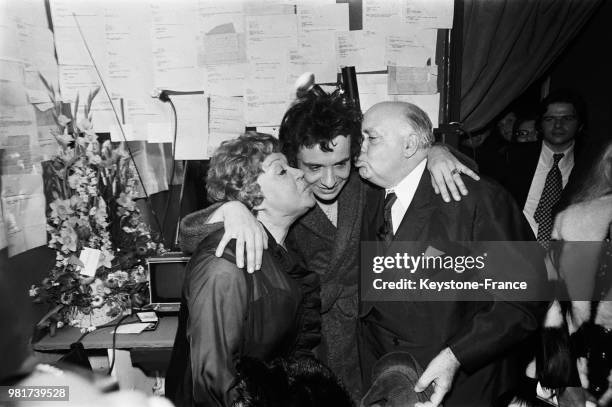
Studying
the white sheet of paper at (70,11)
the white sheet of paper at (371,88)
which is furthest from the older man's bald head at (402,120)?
the white sheet of paper at (70,11)

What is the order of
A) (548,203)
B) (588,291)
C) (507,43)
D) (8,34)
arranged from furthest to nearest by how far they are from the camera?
(548,203) → (507,43) → (8,34) → (588,291)

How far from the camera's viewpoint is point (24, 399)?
1494 millimetres

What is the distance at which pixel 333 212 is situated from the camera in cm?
169

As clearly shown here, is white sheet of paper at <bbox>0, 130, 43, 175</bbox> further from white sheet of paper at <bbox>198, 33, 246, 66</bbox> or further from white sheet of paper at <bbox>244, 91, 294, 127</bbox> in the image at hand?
white sheet of paper at <bbox>244, 91, 294, 127</bbox>

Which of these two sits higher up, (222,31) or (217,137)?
(222,31)

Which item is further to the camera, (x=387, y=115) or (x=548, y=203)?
(x=548, y=203)

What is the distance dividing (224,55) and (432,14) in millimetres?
995

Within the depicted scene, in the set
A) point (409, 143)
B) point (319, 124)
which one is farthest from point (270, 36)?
point (409, 143)

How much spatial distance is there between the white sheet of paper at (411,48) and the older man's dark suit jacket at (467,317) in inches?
36.5

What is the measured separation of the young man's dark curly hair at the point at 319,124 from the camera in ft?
4.91

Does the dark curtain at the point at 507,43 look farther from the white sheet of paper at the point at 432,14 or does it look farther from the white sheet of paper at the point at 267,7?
the white sheet of paper at the point at 267,7

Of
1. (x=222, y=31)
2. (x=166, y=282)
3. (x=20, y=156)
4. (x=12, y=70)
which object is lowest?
(x=166, y=282)

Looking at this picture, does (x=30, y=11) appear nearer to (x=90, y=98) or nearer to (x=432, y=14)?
(x=90, y=98)

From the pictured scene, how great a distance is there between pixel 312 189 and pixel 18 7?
145 cm
